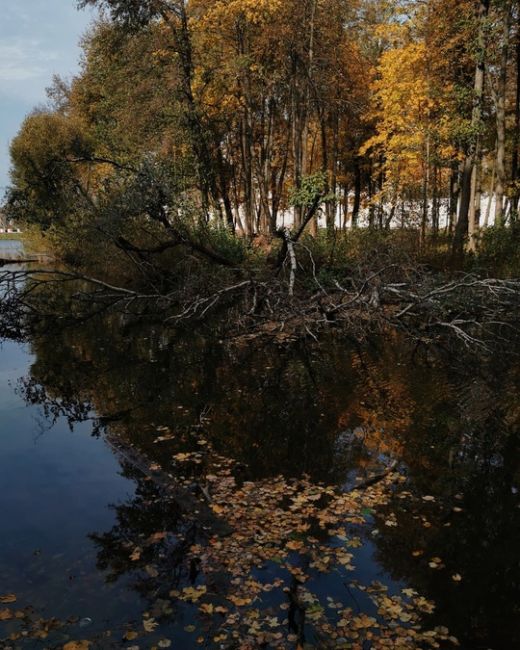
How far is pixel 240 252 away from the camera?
21375 mm

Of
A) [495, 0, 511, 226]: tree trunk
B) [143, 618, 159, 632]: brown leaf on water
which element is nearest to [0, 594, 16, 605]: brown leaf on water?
[143, 618, 159, 632]: brown leaf on water

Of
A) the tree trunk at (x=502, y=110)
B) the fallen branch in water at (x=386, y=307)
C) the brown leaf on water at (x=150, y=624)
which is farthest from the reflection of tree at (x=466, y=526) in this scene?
the tree trunk at (x=502, y=110)

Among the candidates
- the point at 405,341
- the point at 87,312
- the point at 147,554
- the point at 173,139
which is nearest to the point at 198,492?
the point at 147,554

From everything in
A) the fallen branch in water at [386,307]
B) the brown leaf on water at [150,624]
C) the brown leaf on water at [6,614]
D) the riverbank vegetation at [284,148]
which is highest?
the riverbank vegetation at [284,148]

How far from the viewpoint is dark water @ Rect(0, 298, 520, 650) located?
A: 4.40m

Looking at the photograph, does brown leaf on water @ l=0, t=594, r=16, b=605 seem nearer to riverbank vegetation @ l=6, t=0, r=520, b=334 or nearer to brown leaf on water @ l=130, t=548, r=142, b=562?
brown leaf on water @ l=130, t=548, r=142, b=562

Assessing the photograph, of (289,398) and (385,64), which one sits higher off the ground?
(385,64)

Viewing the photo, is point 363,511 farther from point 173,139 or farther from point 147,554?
point 173,139

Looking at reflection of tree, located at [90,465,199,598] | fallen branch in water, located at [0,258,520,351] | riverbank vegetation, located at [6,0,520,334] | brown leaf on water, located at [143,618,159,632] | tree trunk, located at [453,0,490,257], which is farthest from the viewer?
tree trunk, located at [453,0,490,257]

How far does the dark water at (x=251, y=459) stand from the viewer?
4.40 m

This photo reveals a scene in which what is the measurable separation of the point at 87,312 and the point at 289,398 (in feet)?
39.3

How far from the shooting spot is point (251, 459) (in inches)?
272

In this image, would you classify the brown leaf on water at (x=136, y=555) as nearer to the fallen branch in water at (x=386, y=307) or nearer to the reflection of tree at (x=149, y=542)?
the reflection of tree at (x=149, y=542)

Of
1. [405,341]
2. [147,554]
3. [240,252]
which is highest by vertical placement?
[240,252]
